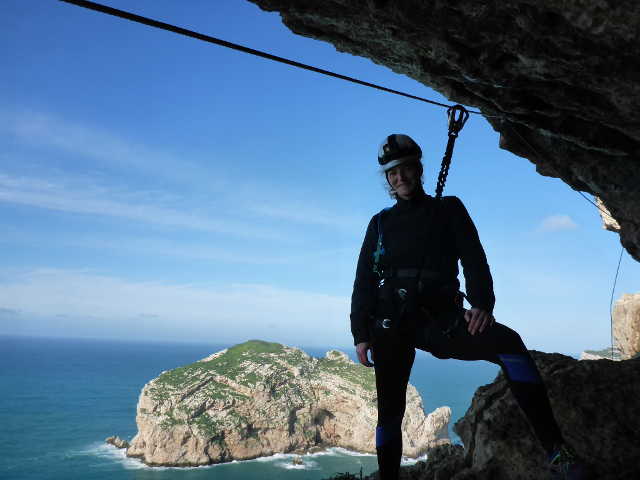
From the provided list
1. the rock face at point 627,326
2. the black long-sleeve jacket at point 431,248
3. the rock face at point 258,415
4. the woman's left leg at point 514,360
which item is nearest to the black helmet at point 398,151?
the black long-sleeve jacket at point 431,248

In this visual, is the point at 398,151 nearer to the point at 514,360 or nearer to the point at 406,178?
the point at 406,178

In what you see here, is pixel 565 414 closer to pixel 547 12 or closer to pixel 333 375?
pixel 547 12

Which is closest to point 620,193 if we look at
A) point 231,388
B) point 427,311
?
point 427,311

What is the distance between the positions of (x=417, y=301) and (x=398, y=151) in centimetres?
189

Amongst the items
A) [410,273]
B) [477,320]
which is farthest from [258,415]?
[477,320]

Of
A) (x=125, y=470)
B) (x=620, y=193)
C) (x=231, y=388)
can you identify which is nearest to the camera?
(x=620, y=193)

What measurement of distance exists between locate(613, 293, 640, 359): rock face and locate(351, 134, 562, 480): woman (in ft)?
49.6

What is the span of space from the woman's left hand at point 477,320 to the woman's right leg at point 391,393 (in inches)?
36.1

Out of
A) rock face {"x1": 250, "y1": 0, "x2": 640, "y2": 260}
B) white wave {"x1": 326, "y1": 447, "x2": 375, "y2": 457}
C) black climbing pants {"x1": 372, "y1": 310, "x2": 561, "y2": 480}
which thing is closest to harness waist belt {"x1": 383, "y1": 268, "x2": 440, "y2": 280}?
black climbing pants {"x1": 372, "y1": 310, "x2": 561, "y2": 480}

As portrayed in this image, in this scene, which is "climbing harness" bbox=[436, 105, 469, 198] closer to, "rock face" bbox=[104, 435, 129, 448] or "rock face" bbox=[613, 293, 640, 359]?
"rock face" bbox=[613, 293, 640, 359]

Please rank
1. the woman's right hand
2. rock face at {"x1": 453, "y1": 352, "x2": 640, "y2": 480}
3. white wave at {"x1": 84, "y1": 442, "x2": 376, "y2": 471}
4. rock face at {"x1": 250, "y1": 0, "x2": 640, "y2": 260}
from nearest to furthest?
rock face at {"x1": 250, "y1": 0, "x2": 640, "y2": 260} → rock face at {"x1": 453, "y1": 352, "x2": 640, "y2": 480} → the woman's right hand → white wave at {"x1": 84, "y1": 442, "x2": 376, "y2": 471}

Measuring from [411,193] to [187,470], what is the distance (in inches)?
5073

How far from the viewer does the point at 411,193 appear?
5.43m

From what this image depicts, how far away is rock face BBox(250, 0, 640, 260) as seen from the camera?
384cm
